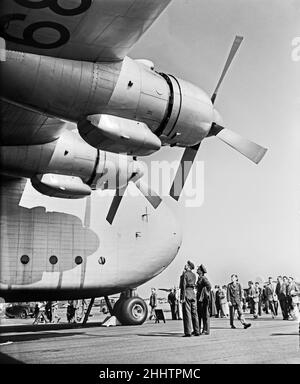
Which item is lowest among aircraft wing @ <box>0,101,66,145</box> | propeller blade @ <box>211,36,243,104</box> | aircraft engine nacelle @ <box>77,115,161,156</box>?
aircraft engine nacelle @ <box>77,115,161,156</box>

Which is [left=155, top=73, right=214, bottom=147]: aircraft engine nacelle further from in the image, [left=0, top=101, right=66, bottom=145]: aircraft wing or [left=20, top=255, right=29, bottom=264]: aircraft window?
[left=20, top=255, right=29, bottom=264]: aircraft window

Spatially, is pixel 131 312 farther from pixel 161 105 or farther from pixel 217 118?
pixel 161 105

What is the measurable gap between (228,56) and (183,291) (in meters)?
5.32

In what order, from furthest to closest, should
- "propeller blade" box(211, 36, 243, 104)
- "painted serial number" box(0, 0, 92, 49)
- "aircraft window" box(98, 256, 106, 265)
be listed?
"aircraft window" box(98, 256, 106, 265) → "propeller blade" box(211, 36, 243, 104) → "painted serial number" box(0, 0, 92, 49)

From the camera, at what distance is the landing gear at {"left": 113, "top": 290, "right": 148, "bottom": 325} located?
13586mm

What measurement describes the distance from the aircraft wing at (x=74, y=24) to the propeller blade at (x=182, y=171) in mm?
3639

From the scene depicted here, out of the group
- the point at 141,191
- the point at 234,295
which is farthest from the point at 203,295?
the point at 141,191

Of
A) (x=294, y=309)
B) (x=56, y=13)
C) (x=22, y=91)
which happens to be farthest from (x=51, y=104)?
(x=294, y=309)

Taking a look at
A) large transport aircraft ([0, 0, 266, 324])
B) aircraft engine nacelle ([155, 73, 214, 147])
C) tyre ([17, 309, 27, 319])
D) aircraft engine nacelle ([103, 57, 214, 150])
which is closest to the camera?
large transport aircraft ([0, 0, 266, 324])

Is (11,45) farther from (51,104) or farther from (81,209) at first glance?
(81,209)

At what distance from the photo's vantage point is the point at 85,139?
21.9 feet

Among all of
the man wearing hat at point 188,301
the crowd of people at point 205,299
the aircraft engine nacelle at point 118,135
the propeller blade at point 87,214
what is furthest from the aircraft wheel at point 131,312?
the aircraft engine nacelle at point 118,135

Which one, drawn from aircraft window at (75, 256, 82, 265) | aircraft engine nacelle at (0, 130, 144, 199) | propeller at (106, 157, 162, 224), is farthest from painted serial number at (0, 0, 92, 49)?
aircraft window at (75, 256, 82, 265)

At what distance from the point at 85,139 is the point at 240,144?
349 cm
